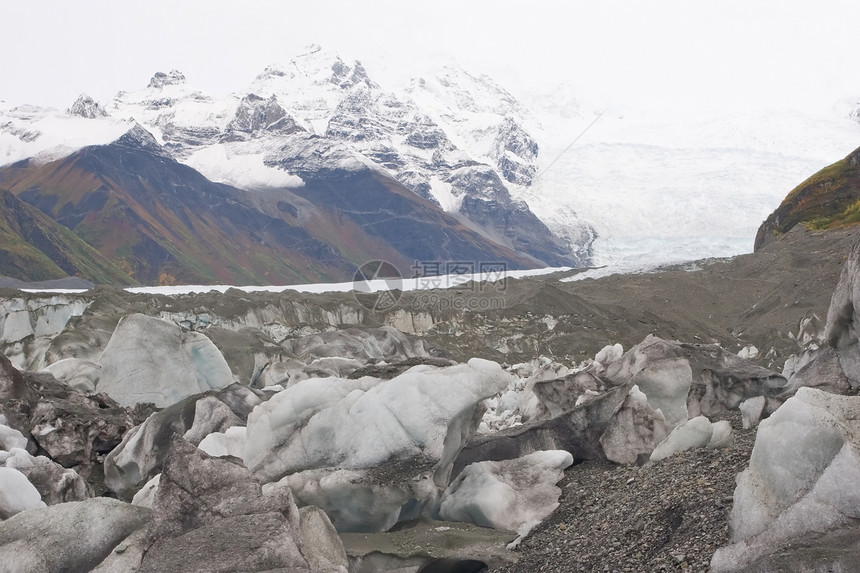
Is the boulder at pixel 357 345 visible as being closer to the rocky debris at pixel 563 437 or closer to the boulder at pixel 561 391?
the boulder at pixel 561 391

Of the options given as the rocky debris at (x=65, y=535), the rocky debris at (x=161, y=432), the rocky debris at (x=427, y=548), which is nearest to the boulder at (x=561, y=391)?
the rocky debris at (x=161, y=432)

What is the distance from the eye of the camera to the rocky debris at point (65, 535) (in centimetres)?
729

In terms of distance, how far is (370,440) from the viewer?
1005cm

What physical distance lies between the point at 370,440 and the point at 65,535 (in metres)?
3.71

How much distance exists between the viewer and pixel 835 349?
9.93 m

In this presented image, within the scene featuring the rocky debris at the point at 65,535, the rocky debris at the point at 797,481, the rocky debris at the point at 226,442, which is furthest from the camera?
the rocky debris at the point at 226,442

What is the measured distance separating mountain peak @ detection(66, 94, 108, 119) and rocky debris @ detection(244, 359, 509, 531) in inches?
6826

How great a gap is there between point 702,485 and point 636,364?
260 inches

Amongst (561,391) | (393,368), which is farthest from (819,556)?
(561,391)

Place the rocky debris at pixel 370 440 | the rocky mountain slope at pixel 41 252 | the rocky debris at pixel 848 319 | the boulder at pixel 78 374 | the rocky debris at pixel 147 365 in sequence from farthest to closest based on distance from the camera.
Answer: the rocky mountain slope at pixel 41 252
the boulder at pixel 78 374
the rocky debris at pixel 147 365
the rocky debris at pixel 370 440
the rocky debris at pixel 848 319

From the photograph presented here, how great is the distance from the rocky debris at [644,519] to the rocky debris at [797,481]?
1.20 feet

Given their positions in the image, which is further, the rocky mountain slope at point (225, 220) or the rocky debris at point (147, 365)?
the rocky mountain slope at point (225, 220)

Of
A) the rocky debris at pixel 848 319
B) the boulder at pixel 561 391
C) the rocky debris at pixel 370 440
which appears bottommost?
the boulder at pixel 561 391

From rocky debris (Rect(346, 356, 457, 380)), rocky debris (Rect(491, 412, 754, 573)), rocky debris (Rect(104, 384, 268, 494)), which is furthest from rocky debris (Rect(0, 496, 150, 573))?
rocky debris (Rect(346, 356, 457, 380))
